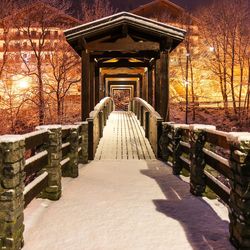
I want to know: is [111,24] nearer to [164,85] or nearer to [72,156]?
[164,85]

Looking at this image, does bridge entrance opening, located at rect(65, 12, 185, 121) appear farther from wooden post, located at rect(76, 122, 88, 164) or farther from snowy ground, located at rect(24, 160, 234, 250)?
snowy ground, located at rect(24, 160, 234, 250)

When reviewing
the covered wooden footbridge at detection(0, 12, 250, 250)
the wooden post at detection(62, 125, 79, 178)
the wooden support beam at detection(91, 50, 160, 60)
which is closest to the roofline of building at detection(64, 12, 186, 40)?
the wooden support beam at detection(91, 50, 160, 60)

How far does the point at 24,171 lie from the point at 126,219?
1668 mm

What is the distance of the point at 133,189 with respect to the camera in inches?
270

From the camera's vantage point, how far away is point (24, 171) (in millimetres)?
4367

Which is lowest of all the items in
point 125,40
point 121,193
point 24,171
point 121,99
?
point 121,193

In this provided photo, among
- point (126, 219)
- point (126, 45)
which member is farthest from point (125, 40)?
point (126, 219)

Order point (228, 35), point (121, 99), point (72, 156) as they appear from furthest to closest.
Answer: point (121, 99), point (228, 35), point (72, 156)

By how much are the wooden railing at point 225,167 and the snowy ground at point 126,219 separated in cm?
A: 33

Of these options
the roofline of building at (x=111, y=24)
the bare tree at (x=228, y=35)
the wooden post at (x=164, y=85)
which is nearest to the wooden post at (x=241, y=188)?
the wooden post at (x=164, y=85)

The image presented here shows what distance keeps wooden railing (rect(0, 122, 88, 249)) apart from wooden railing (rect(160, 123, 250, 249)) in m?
2.53

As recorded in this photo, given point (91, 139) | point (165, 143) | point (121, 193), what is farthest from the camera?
point (91, 139)

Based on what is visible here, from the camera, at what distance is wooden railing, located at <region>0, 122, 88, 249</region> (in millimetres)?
3691

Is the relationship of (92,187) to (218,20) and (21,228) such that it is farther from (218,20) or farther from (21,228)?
(218,20)
